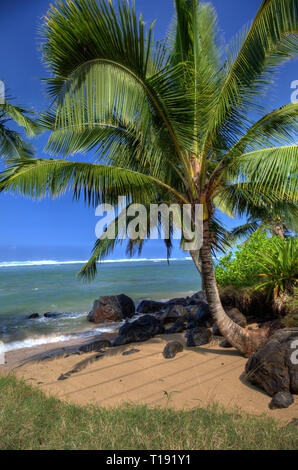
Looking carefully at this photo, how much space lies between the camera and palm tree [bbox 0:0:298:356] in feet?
13.4

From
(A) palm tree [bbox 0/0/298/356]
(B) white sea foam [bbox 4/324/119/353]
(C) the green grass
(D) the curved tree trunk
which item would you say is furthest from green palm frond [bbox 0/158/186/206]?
(B) white sea foam [bbox 4/324/119/353]

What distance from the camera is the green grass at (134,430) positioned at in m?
2.29

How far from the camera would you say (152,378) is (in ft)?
16.0

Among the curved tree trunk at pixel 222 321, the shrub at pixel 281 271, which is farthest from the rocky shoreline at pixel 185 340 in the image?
the shrub at pixel 281 271

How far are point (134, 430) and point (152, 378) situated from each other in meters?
2.48

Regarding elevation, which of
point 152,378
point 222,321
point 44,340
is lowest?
point 44,340

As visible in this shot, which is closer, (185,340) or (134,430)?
(134,430)

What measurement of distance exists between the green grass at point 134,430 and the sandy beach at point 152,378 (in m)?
0.81

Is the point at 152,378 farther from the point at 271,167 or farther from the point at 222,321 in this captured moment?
the point at 271,167

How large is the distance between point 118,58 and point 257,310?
22.7 ft

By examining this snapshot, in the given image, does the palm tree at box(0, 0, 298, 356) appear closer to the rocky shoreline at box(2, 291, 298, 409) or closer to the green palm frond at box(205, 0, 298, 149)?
the green palm frond at box(205, 0, 298, 149)

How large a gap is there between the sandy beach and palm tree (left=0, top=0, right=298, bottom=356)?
897 mm

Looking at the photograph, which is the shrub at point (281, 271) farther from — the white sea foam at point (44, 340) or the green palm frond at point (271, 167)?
the white sea foam at point (44, 340)

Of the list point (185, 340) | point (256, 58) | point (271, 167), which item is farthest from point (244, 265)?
point (256, 58)
